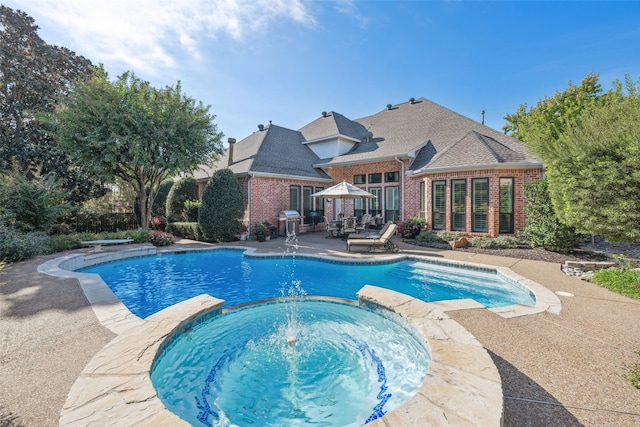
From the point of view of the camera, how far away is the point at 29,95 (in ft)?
51.0

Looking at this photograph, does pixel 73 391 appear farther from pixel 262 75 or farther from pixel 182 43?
pixel 262 75

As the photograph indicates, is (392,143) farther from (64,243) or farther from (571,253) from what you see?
(64,243)

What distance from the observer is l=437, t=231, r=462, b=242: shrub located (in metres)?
11.6

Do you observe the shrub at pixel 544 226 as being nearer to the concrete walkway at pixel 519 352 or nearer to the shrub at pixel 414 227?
the concrete walkway at pixel 519 352

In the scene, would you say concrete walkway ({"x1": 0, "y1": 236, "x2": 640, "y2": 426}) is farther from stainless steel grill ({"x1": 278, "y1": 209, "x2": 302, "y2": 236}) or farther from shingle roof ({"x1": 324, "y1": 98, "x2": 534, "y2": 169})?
stainless steel grill ({"x1": 278, "y1": 209, "x2": 302, "y2": 236})

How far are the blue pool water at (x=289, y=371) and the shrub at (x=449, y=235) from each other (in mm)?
8168

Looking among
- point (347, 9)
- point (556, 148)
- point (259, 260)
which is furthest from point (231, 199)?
point (556, 148)

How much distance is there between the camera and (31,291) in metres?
5.81

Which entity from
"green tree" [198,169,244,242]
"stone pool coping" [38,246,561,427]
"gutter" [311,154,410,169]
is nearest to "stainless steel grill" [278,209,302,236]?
"green tree" [198,169,244,242]

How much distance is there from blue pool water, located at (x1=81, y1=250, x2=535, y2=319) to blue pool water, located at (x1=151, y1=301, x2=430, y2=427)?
72.8 inches

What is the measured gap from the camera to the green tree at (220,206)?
13.0 meters

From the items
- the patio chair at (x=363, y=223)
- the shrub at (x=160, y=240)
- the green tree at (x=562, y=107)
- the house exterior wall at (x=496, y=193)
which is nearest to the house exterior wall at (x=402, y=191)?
the house exterior wall at (x=496, y=193)

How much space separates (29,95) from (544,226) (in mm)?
25562

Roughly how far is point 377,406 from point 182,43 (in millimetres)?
10993
